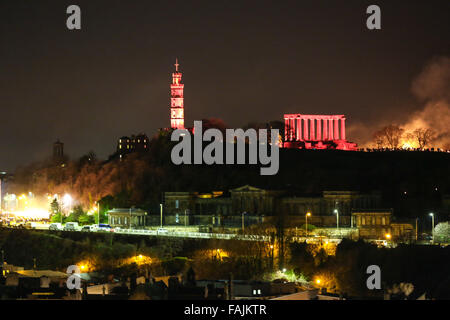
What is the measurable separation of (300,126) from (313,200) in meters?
33.5

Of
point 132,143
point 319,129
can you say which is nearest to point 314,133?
point 319,129

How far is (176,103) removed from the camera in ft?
370

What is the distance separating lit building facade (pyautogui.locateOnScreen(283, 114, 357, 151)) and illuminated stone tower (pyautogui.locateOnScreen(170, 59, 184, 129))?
1324cm

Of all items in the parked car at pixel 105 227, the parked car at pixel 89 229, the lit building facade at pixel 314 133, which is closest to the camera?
the parked car at pixel 105 227

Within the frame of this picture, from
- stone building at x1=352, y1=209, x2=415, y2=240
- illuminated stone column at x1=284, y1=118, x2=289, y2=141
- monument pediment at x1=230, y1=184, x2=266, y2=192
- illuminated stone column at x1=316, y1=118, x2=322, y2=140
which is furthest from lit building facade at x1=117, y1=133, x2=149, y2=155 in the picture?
stone building at x1=352, y1=209, x2=415, y2=240

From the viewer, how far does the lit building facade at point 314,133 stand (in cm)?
10406

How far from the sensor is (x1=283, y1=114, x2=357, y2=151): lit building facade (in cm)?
10406

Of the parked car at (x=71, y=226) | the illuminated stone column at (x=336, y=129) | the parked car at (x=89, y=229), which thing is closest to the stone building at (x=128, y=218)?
the parked car at (x=89, y=229)

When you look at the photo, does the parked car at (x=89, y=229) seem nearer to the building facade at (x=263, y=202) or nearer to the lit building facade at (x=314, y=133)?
the building facade at (x=263, y=202)

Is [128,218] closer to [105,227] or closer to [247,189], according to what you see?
[105,227]

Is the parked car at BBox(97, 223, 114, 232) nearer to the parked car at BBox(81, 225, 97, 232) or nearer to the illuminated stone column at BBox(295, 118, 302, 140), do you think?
the parked car at BBox(81, 225, 97, 232)

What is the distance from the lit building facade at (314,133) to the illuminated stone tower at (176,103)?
13.2m

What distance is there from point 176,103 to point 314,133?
56.6 feet
